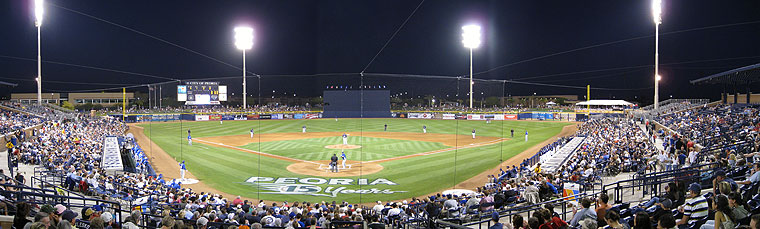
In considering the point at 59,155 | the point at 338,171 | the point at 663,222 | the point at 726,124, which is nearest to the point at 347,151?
the point at 338,171

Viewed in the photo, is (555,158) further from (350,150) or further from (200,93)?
(200,93)

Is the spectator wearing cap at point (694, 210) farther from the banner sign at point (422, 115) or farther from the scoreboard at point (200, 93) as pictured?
the banner sign at point (422, 115)

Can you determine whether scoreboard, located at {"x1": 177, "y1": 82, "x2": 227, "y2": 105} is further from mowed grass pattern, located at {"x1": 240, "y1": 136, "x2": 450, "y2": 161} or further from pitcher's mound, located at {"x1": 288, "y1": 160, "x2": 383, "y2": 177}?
pitcher's mound, located at {"x1": 288, "y1": 160, "x2": 383, "y2": 177}

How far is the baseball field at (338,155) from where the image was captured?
18.4m

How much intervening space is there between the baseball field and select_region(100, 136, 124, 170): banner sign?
219cm

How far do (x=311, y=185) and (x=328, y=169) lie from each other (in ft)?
12.7

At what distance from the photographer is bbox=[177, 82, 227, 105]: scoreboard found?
105 feet

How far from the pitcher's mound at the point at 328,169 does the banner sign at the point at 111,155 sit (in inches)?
313

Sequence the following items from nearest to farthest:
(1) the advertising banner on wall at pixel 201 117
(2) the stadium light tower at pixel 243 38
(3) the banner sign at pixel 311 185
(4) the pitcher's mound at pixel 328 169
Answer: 1. (3) the banner sign at pixel 311 185
2. (4) the pitcher's mound at pixel 328 169
3. (2) the stadium light tower at pixel 243 38
4. (1) the advertising banner on wall at pixel 201 117

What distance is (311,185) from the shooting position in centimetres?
1866

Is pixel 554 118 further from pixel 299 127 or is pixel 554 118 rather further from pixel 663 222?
pixel 663 222

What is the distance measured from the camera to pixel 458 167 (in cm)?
2345

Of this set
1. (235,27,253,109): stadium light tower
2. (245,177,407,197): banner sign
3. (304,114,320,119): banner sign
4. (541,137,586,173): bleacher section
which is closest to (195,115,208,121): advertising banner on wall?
(304,114,320,119): banner sign

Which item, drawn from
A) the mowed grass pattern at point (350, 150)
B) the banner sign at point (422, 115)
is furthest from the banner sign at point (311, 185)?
the banner sign at point (422, 115)
